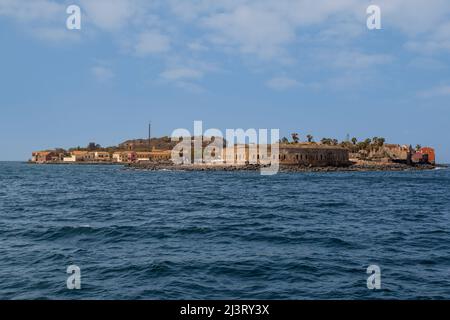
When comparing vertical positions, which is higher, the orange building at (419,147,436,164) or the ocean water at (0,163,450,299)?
the orange building at (419,147,436,164)

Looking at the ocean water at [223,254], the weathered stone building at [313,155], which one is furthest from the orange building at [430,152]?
the ocean water at [223,254]

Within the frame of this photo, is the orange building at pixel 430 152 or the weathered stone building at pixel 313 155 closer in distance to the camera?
the weathered stone building at pixel 313 155

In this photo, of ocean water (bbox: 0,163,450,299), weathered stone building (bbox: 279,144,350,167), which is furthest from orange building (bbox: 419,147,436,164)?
ocean water (bbox: 0,163,450,299)

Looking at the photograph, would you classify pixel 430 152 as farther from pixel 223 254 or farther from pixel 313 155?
pixel 223 254

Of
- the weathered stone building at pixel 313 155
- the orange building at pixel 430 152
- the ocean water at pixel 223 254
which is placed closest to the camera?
the ocean water at pixel 223 254

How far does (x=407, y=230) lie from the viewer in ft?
58.9

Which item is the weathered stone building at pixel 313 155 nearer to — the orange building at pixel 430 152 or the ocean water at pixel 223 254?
the orange building at pixel 430 152

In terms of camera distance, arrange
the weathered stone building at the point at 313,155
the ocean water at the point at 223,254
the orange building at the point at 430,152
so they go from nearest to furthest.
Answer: the ocean water at the point at 223,254 → the weathered stone building at the point at 313,155 → the orange building at the point at 430,152

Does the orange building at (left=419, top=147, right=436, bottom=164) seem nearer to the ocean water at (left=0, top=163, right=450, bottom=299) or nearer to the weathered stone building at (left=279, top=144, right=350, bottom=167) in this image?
the weathered stone building at (left=279, top=144, right=350, bottom=167)

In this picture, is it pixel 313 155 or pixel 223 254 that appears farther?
pixel 313 155

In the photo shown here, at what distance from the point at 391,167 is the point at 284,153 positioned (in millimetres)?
37840

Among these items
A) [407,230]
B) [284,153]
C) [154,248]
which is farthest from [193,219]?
[284,153]

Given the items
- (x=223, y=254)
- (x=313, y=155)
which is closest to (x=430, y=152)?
(x=313, y=155)
